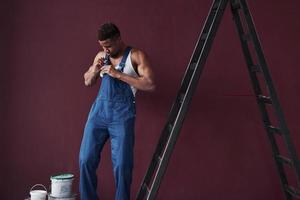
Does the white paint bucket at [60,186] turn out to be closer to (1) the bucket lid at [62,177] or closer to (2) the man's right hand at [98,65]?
(1) the bucket lid at [62,177]

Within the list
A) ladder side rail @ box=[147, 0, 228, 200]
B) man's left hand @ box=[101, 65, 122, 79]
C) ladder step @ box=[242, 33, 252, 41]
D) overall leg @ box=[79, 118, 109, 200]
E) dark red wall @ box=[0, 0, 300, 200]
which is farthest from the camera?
dark red wall @ box=[0, 0, 300, 200]

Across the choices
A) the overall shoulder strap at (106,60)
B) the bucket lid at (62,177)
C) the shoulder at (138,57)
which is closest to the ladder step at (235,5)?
the shoulder at (138,57)

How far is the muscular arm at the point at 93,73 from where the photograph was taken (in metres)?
3.41

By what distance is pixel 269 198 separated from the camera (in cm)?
390

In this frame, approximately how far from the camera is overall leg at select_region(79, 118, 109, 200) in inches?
132

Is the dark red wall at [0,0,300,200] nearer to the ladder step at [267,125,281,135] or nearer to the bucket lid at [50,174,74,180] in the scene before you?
the bucket lid at [50,174,74,180]

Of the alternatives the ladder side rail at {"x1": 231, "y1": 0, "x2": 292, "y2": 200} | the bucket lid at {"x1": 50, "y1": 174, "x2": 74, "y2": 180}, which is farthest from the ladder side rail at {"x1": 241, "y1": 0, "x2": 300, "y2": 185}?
the bucket lid at {"x1": 50, "y1": 174, "x2": 74, "y2": 180}

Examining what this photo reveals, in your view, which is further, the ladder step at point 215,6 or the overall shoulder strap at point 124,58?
the overall shoulder strap at point 124,58

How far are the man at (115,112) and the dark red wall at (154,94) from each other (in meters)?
0.44

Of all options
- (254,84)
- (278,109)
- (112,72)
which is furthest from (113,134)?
(278,109)

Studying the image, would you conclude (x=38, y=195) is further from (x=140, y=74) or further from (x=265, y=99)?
(x=265, y=99)

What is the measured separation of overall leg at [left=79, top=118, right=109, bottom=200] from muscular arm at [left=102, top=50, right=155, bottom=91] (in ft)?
1.39

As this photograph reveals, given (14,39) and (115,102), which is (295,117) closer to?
(115,102)

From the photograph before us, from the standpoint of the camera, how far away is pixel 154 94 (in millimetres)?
3850
